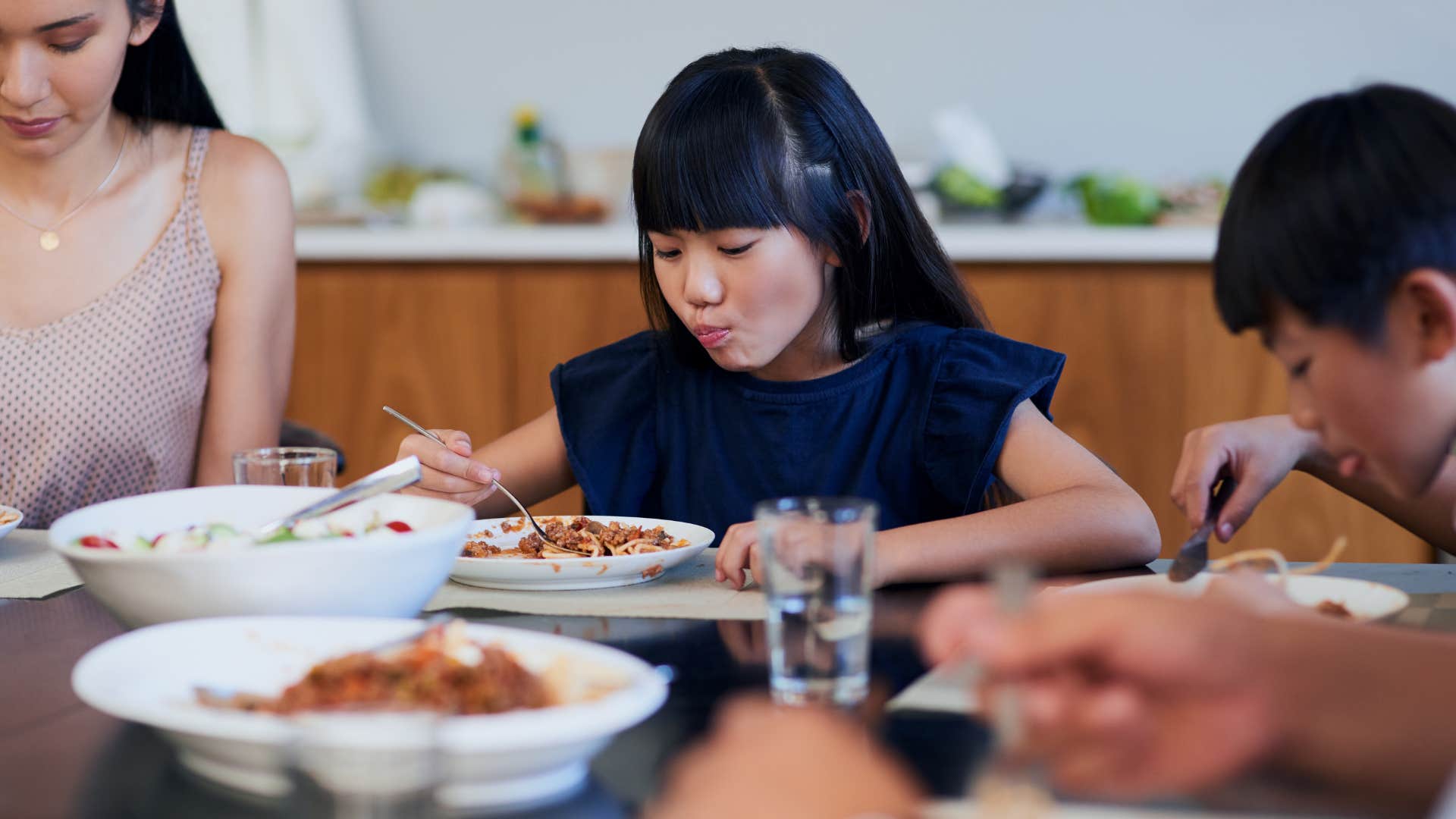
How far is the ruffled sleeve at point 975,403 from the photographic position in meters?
1.47

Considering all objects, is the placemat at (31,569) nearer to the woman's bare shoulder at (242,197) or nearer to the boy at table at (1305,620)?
the woman's bare shoulder at (242,197)

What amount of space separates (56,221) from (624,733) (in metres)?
1.37

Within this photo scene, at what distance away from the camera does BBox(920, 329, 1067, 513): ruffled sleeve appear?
1.47 m

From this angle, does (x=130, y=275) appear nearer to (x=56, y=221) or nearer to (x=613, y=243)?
(x=56, y=221)

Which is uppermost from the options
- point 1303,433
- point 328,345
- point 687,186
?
point 687,186

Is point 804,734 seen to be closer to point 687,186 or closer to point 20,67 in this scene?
point 687,186

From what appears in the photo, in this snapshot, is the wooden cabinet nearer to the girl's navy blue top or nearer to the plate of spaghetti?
the girl's navy blue top

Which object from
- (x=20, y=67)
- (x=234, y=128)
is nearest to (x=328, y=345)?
(x=234, y=128)

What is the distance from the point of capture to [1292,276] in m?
0.93

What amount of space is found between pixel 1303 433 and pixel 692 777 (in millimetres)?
849

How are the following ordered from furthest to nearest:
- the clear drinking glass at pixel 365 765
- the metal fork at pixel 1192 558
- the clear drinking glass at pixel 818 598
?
the metal fork at pixel 1192 558
the clear drinking glass at pixel 818 598
the clear drinking glass at pixel 365 765

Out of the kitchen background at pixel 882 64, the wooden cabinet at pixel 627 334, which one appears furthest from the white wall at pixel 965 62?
the wooden cabinet at pixel 627 334

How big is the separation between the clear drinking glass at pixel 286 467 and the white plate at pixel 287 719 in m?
0.38

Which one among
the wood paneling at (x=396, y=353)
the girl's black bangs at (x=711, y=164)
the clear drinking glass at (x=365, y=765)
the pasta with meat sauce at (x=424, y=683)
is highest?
the girl's black bangs at (x=711, y=164)
